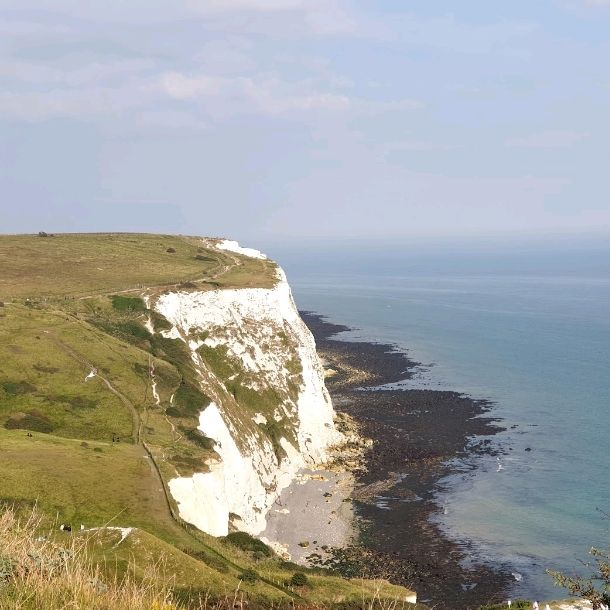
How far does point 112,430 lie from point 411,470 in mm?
38077

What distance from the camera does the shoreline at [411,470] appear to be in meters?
55.2

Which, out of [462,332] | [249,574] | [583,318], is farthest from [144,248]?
[583,318]

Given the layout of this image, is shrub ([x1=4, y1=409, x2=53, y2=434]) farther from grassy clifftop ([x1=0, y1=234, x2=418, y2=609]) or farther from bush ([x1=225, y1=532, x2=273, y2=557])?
bush ([x1=225, y1=532, x2=273, y2=557])

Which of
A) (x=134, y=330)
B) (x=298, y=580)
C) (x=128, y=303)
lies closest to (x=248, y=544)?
(x=298, y=580)

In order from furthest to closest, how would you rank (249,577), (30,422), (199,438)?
(199,438)
(30,422)
(249,577)

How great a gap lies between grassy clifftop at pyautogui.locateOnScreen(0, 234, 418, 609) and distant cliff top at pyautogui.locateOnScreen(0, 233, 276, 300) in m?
0.53

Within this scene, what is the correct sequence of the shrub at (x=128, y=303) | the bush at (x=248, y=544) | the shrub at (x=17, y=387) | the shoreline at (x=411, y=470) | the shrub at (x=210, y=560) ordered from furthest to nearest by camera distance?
the shrub at (x=128, y=303) < the shrub at (x=17, y=387) < the shoreline at (x=411, y=470) < the bush at (x=248, y=544) < the shrub at (x=210, y=560)

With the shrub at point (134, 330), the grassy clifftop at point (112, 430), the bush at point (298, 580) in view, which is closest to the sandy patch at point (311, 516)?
the grassy clifftop at point (112, 430)

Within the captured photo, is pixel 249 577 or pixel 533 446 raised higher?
pixel 249 577

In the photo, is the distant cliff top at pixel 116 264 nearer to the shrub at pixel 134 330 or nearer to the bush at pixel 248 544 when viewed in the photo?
the shrub at pixel 134 330

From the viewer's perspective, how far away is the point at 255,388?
86.9m

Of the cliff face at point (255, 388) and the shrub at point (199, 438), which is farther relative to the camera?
the cliff face at point (255, 388)

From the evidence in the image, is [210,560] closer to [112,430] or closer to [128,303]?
[112,430]

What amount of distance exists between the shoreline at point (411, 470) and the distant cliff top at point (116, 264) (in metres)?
26.8
